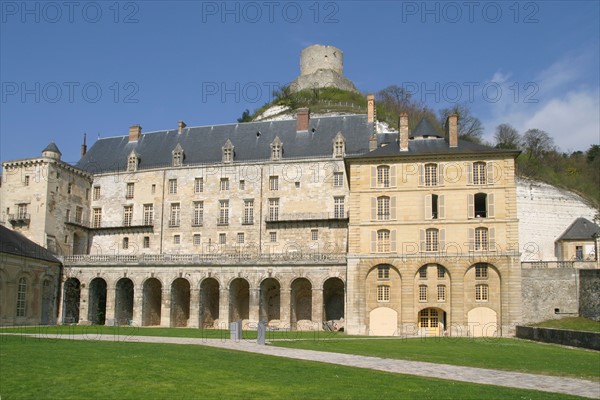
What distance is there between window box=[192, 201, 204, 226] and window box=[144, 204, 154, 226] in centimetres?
373

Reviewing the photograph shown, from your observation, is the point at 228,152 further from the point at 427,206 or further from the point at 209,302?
the point at 427,206

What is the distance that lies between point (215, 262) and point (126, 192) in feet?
45.6

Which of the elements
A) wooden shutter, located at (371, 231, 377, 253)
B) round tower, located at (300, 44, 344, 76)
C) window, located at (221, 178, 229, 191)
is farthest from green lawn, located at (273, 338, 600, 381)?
round tower, located at (300, 44, 344, 76)

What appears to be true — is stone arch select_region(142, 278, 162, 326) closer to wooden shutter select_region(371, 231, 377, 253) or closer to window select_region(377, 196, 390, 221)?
wooden shutter select_region(371, 231, 377, 253)

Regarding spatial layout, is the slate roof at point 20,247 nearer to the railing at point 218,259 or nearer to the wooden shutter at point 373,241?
the railing at point 218,259

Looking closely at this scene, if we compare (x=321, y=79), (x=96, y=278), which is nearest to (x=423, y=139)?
(x=96, y=278)

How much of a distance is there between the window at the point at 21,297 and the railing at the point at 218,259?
4581 millimetres

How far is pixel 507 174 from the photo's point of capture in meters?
37.9

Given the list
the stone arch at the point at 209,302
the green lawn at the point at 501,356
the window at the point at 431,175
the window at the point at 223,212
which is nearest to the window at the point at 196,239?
the window at the point at 223,212

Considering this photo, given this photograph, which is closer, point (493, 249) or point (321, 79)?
point (493, 249)

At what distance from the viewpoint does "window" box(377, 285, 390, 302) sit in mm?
37906

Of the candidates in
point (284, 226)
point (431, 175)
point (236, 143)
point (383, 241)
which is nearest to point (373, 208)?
point (383, 241)

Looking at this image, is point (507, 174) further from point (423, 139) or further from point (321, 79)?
point (321, 79)

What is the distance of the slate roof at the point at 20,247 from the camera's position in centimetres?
4178
